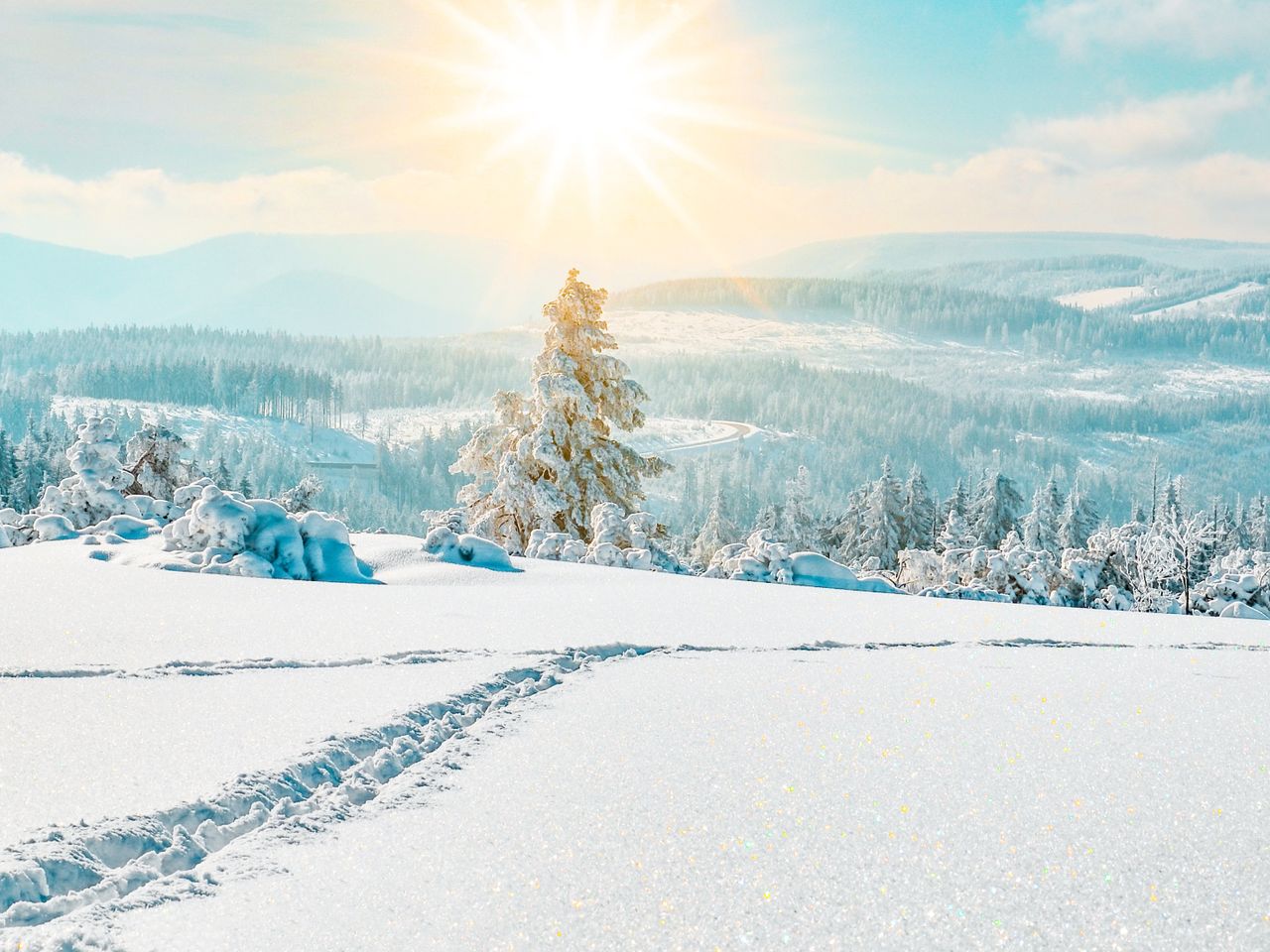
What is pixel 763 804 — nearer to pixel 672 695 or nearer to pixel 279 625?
pixel 672 695

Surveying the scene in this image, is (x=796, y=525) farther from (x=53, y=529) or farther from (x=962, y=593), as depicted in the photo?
(x=53, y=529)

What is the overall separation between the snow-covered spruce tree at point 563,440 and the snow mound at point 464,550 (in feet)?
31.8

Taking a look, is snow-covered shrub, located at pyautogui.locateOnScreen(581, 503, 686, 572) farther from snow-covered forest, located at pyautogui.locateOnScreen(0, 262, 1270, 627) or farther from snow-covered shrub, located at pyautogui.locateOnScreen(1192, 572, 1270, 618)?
snow-covered shrub, located at pyautogui.locateOnScreen(1192, 572, 1270, 618)

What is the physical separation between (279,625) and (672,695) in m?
2.47

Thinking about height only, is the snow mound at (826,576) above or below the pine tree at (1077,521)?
below

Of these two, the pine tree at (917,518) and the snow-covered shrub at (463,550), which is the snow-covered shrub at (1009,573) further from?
the pine tree at (917,518)

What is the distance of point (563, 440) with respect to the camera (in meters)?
18.6

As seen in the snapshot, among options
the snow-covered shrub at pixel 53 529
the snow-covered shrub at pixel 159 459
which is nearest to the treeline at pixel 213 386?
the snow-covered shrub at pixel 159 459

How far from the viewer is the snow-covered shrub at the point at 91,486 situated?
523 inches

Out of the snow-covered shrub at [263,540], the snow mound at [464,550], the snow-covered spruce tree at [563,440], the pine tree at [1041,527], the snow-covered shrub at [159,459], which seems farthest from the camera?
the pine tree at [1041,527]

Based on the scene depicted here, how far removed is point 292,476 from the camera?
119 m

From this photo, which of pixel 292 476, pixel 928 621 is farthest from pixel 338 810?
pixel 292 476

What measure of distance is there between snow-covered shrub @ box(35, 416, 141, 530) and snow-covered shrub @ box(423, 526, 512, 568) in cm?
641

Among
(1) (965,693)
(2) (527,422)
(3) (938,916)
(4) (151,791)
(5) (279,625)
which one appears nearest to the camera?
(3) (938,916)
